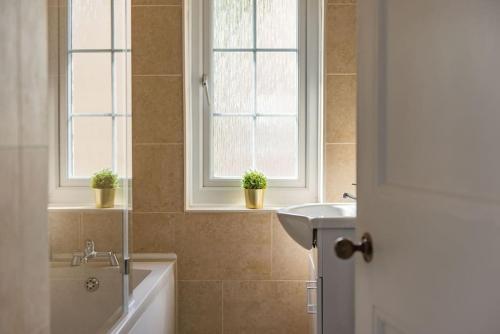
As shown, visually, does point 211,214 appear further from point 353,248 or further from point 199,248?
point 353,248

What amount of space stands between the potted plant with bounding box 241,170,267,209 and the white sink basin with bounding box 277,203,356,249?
0.36 m

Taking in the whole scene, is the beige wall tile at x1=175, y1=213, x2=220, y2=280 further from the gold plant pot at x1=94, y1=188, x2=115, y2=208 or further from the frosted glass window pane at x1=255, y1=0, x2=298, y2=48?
the frosted glass window pane at x1=255, y1=0, x2=298, y2=48

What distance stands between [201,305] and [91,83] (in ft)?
4.53

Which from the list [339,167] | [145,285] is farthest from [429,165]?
[339,167]

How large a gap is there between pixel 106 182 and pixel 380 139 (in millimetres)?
927

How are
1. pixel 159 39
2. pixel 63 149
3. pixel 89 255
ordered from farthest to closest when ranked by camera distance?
1. pixel 159 39
2. pixel 89 255
3. pixel 63 149

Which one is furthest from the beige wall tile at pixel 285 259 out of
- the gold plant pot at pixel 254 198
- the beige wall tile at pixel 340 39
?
the beige wall tile at pixel 340 39

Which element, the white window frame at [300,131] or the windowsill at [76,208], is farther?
the white window frame at [300,131]

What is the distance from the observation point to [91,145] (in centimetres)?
131

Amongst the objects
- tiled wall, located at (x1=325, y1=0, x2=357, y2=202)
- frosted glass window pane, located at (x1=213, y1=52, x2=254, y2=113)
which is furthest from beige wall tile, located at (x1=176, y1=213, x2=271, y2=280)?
frosted glass window pane, located at (x1=213, y1=52, x2=254, y2=113)

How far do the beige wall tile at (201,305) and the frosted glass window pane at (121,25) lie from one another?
124cm

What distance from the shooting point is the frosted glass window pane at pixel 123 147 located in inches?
61.4

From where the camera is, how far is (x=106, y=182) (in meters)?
1.46

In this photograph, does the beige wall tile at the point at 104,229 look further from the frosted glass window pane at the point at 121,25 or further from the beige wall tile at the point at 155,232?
the beige wall tile at the point at 155,232
